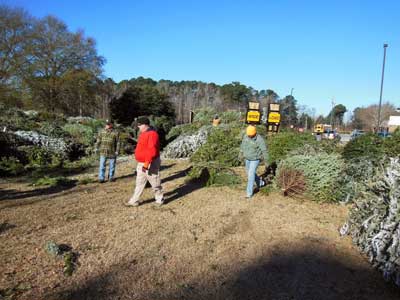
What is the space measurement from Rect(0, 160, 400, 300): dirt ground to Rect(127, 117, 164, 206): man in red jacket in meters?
0.49

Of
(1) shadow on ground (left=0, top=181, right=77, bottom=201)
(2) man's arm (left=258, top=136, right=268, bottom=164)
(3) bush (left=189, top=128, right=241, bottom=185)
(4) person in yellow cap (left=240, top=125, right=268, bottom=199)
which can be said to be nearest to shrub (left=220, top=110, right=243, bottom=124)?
(3) bush (left=189, top=128, right=241, bottom=185)

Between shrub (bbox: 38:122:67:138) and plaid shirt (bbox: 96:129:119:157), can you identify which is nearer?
plaid shirt (bbox: 96:129:119:157)

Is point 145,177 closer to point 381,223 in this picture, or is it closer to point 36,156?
point 381,223

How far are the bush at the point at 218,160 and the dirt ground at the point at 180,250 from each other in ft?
4.90

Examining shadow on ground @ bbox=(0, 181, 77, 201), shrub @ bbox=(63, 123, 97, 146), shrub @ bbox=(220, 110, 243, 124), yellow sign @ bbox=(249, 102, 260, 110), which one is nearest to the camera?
shadow on ground @ bbox=(0, 181, 77, 201)

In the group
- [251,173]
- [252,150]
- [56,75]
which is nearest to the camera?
[252,150]

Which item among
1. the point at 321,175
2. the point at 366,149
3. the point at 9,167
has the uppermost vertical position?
the point at 366,149

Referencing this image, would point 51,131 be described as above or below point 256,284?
above

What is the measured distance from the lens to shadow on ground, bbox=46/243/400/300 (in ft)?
10.4

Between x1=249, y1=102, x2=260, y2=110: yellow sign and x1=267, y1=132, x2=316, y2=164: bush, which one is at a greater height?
x1=249, y1=102, x2=260, y2=110: yellow sign

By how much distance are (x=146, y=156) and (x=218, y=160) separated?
3.79m

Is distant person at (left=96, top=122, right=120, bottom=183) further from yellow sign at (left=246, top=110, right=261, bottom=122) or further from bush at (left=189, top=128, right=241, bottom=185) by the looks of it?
yellow sign at (left=246, top=110, right=261, bottom=122)

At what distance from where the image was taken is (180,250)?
163 inches

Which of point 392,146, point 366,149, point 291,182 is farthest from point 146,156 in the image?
point 392,146
